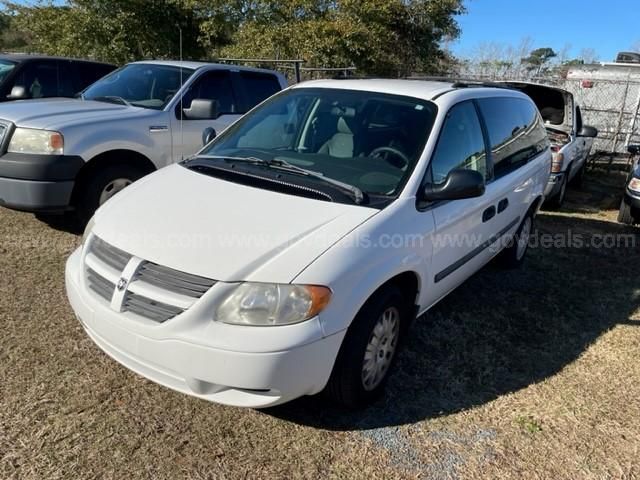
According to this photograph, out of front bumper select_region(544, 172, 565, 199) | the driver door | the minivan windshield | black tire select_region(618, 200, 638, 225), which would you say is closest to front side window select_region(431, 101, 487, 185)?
the driver door

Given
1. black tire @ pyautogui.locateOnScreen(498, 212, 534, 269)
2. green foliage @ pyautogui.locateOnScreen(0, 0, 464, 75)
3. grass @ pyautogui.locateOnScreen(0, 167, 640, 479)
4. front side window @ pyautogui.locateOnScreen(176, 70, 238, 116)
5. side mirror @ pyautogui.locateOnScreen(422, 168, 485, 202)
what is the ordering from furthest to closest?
green foliage @ pyautogui.locateOnScreen(0, 0, 464, 75), front side window @ pyautogui.locateOnScreen(176, 70, 238, 116), black tire @ pyautogui.locateOnScreen(498, 212, 534, 269), side mirror @ pyautogui.locateOnScreen(422, 168, 485, 202), grass @ pyautogui.locateOnScreen(0, 167, 640, 479)

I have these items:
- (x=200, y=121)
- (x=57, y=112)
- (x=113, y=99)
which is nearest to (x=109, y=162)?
(x=57, y=112)

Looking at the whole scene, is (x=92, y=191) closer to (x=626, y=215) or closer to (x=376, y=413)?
(x=376, y=413)

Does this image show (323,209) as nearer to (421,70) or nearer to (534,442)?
(534,442)

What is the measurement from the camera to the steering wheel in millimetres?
3167

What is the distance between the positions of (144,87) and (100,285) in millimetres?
3836

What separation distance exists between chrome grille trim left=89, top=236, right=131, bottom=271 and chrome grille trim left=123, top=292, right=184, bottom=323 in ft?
0.59

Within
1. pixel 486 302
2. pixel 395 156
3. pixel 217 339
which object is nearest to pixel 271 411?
pixel 217 339

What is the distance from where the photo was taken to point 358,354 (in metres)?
2.66

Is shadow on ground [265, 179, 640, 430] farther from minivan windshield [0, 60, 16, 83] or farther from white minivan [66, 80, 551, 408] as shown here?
minivan windshield [0, 60, 16, 83]

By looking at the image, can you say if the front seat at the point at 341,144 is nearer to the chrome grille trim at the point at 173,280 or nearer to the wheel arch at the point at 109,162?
the chrome grille trim at the point at 173,280

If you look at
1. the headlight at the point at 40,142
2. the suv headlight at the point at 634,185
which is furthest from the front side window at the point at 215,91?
the suv headlight at the point at 634,185

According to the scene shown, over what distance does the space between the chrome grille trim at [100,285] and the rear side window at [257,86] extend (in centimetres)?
408

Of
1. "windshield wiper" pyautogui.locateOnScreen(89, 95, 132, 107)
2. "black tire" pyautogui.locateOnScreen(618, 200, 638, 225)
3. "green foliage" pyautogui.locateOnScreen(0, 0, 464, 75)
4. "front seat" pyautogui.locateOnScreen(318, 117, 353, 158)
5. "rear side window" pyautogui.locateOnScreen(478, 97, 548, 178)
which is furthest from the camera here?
"green foliage" pyautogui.locateOnScreen(0, 0, 464, 75)
